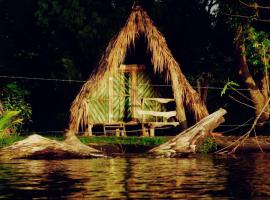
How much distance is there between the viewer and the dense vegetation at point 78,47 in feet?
91.9

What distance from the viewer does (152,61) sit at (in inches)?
984

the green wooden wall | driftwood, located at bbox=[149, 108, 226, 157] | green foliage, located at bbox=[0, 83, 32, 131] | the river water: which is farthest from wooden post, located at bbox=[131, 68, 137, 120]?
the river water

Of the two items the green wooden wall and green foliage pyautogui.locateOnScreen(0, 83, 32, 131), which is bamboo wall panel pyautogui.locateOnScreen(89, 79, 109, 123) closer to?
the green wooden wall

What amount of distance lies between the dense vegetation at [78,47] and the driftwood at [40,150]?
312 inches

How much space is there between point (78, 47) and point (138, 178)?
56.8ft

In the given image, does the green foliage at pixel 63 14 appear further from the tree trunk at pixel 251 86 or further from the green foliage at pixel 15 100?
the tree trunk at pixel 251 86

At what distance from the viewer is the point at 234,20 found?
22.9 metres

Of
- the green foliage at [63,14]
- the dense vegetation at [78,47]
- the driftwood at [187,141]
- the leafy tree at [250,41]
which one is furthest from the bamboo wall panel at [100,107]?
the driftwood at [187,141]

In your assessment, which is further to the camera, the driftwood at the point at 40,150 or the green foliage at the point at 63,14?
the green foliage at the point at 63,14

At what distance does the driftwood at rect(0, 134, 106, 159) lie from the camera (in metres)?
18.1

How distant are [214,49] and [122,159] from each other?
39.7 ft

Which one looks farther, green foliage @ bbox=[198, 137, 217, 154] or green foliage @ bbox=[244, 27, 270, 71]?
green foliage @ bbox=[244, 27, 270, 71]

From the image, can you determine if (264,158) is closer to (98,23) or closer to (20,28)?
(98,23)

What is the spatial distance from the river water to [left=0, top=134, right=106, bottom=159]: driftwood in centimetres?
70
